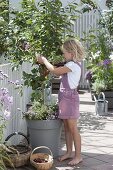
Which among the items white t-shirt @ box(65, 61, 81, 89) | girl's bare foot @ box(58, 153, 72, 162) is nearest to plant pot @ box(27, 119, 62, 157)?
girl's bare foot @ box(58, 153, 72, 162)

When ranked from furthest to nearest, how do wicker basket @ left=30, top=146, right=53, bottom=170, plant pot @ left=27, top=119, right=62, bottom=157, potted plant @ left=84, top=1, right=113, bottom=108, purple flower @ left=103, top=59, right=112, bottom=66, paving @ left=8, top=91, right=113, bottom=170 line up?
1. purple flower @ left=103, top=59, right=112, bottom=66
2. potted plant @ left=84, top=1, right=113, bottom=108
3. plant pot @ left=27, top=119, right=62, bottom=157
4. paving @ left=8, top=91, right=113, bottom=170
5. wicker basket @ left=30, top=146, right=53, bottom=170

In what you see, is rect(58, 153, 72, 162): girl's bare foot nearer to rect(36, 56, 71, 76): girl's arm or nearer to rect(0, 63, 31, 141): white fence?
rect(0, 63, 31, 141): white fence

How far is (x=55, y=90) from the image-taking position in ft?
42.1

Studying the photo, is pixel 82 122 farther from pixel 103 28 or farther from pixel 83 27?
pixel 83 27

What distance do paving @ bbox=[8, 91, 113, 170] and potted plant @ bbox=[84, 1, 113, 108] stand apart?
58 cm

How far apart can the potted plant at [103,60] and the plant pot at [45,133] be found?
161 inches

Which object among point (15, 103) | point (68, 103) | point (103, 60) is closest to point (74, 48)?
point (68, 103)

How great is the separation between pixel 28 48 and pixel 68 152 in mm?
1449

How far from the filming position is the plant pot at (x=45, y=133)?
5.20 metres

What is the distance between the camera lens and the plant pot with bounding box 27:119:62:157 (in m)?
5.20

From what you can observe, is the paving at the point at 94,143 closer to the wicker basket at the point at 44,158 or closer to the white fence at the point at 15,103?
the wicker basket at the point at 44,158

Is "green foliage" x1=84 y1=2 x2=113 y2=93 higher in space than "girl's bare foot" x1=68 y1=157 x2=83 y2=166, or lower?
higher

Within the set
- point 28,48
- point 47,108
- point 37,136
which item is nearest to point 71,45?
point 28,48

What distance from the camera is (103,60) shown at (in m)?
10.1
